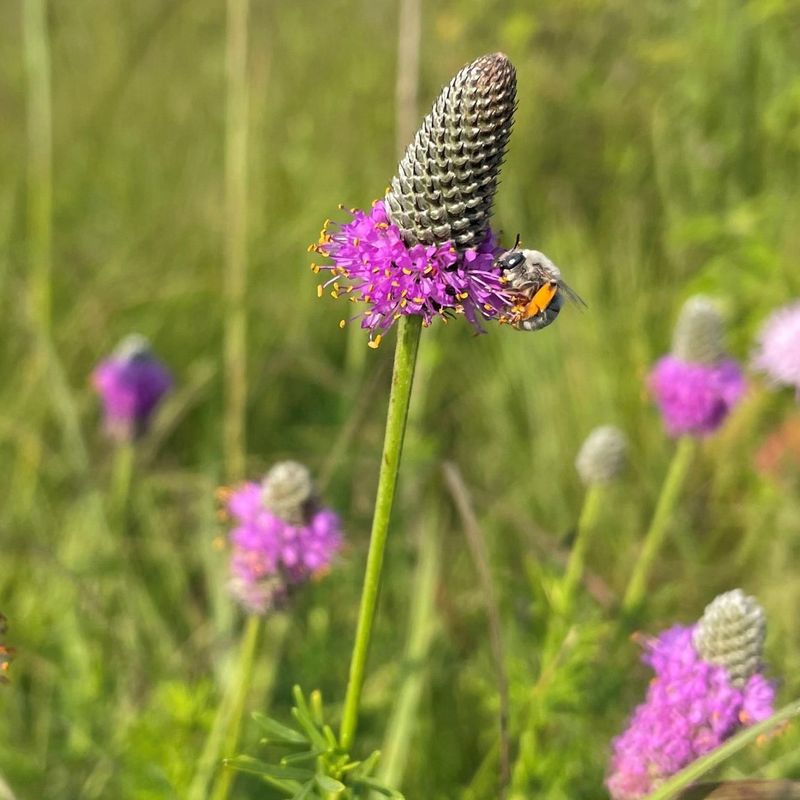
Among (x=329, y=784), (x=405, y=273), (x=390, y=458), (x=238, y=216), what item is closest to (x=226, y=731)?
(x=329, y=784)

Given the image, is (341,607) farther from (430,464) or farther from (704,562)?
(704,562)

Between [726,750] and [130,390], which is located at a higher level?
[130,390]

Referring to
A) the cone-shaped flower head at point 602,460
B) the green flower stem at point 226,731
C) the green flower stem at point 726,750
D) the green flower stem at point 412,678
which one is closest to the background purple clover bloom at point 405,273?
the green flower stem at point 726,750

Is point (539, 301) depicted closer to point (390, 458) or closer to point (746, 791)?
point (390, 458)

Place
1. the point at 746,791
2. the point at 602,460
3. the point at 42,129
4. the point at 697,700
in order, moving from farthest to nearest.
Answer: the point at 42,129 → the point at 602,460 → the point at 697,700 → the point at 746,791

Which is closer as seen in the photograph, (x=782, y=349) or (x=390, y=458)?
(x=390, y=458)

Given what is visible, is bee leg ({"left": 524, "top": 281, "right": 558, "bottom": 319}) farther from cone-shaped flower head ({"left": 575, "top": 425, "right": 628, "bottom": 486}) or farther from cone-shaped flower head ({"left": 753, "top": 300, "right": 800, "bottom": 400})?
cone-shaped flower head ({"left": 753, "top": 300, "right": 800, "bottom": 400})

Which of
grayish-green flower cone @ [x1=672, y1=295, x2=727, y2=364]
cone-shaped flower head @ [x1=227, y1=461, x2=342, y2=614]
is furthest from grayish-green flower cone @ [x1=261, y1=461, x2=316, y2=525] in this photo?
grayish-green flower cone @ [x1=672, y1=295, x2=727, y2=364]

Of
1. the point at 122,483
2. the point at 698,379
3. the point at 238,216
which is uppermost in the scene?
the point at 238,216
